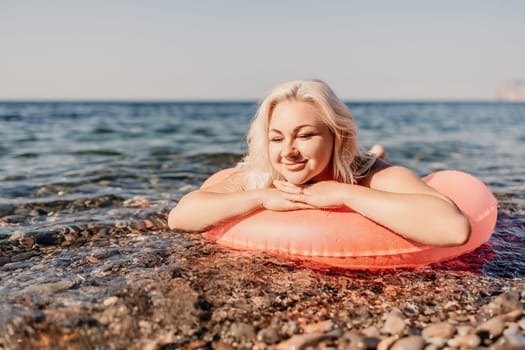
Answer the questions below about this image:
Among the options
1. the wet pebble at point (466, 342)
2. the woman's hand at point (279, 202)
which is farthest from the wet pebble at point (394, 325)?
the woman's hand at point (279, 202)

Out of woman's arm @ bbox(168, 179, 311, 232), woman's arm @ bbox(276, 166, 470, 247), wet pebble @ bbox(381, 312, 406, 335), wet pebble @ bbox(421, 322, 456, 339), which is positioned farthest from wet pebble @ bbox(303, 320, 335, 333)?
woman's arm @ bbox(168, 179, 311, 232)

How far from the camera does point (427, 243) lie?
3389 millimetres

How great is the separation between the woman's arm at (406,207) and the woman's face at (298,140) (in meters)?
0.16

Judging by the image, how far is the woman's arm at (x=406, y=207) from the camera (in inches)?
129

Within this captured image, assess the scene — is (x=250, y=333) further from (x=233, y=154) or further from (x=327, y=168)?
(x=233, y=154)

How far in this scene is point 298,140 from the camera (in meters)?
3.59

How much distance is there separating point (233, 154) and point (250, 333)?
8.14 meters

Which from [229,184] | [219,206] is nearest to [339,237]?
[219,206]

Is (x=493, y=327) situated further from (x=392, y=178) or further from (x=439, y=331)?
(x=392, y=178)

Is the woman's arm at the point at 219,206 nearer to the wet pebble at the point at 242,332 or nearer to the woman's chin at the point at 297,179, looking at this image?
the woman's chin at the point at 297,179

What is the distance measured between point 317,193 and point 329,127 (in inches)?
21.1

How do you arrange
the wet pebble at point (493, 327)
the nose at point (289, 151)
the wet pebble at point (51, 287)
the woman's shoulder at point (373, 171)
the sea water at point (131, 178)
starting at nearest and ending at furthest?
the wet pebble at point (493, 327) → the wet pebble at point (51, 287) → the nose at point (289, 151) → the woman's shoulder at point (373, 171) → the sea water at point (131, 178)

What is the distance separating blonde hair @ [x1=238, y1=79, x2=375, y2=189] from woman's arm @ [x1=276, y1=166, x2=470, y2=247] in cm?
32

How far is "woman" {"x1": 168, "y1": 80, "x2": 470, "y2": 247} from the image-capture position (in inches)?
131
